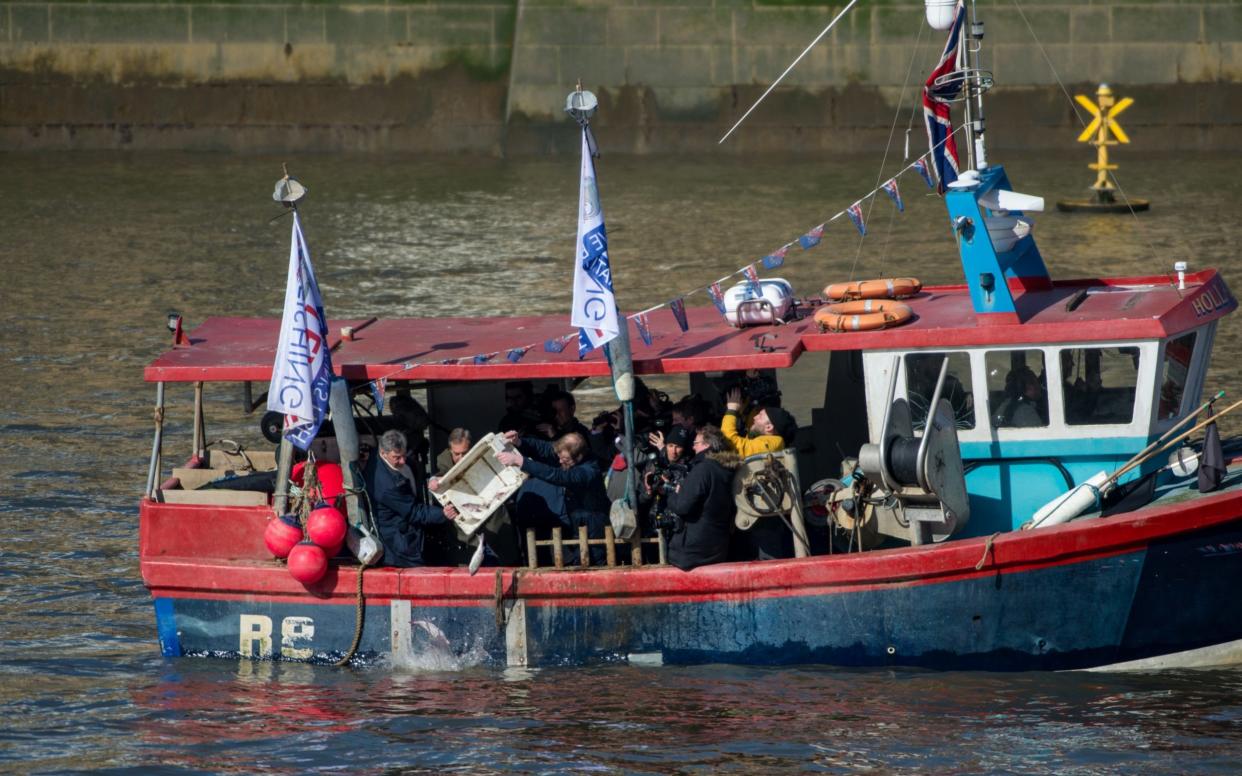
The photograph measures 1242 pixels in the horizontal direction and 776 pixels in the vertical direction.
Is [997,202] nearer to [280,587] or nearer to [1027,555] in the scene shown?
[1027,555]

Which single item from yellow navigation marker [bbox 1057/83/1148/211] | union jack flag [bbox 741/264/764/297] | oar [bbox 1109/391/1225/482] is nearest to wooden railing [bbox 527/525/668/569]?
union jack flag [bbox 741/264/764/297]

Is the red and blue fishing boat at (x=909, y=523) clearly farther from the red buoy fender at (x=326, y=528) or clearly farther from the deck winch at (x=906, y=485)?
the red buoy fender at (x=326, y=528)

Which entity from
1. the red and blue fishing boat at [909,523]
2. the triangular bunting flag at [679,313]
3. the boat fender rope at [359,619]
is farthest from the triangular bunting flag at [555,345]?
the boat fender rope at [359,619]

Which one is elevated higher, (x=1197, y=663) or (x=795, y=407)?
(x=795, y=407)

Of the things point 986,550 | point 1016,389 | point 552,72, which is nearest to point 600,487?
point 986,550

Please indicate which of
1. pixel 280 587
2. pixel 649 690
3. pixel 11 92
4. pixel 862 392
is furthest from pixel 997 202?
pixel 11 92

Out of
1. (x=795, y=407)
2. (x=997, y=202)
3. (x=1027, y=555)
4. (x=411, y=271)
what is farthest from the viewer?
(x=411, y=271)

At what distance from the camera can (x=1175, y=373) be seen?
12.0 metres

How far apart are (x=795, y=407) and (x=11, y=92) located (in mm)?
24656

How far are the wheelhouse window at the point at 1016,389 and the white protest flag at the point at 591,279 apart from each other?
2293 millimetres

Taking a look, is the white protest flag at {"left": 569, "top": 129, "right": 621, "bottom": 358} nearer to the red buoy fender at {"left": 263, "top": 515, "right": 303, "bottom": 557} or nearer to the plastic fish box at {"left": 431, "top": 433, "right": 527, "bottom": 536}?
the plastic fish box at {"left": 431, "top": 433, "right": 527, "bottom": 536}

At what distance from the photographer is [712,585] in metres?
11.8

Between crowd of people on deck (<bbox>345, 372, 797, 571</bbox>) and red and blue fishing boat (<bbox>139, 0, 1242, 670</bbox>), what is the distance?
178 millimetres

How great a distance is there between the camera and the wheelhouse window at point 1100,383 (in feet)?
38.4
